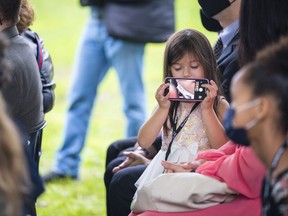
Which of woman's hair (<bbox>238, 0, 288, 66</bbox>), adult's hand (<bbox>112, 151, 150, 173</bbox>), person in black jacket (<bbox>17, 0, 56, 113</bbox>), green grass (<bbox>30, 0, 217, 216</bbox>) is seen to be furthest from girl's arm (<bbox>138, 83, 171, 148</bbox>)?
green grass (<bbox>30, 0, 217, 216</bbox>)

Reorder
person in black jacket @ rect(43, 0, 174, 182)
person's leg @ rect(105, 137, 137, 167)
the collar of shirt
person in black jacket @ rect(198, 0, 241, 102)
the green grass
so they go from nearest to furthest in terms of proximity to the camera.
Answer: person in black jacket @ rect(198, 0, 241, 102) < the collar of shirt < person's leg @ rect(105, 137, 137, 167) < the green grass < person in black jacket @ rect(43, 0, 174, 182)

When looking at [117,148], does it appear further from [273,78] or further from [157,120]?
[273,78]

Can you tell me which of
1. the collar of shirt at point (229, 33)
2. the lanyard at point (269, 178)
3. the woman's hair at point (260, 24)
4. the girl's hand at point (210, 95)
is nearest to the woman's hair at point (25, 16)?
the collar of shirt at point (229, 33)

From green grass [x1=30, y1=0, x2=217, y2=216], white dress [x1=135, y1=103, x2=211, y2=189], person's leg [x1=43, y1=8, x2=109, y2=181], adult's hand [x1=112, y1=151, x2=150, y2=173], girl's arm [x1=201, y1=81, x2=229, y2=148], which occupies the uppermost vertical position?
girl's arm [x1=201, y1=81, x2=229, y2=148]

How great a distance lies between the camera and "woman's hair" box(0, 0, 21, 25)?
146 inches

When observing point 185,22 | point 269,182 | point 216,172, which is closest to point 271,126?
point 269,182

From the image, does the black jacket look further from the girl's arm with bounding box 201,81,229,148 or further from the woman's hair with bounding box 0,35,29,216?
the woman's hair with bounding box 0,35,29,216

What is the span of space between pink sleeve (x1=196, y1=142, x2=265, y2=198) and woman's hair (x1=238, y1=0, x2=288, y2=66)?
1.38 feet

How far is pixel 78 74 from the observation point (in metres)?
6.39

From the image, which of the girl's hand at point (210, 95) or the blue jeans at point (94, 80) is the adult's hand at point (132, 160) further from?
the blue jeans at point (94, 80)

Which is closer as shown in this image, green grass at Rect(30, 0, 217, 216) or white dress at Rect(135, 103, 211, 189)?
white dress at Rect(135, 103, 211, 189)

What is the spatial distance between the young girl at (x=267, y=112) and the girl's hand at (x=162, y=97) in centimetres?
103

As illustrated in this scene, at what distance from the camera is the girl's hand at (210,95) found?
11.9ft

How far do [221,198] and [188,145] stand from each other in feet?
1.74
